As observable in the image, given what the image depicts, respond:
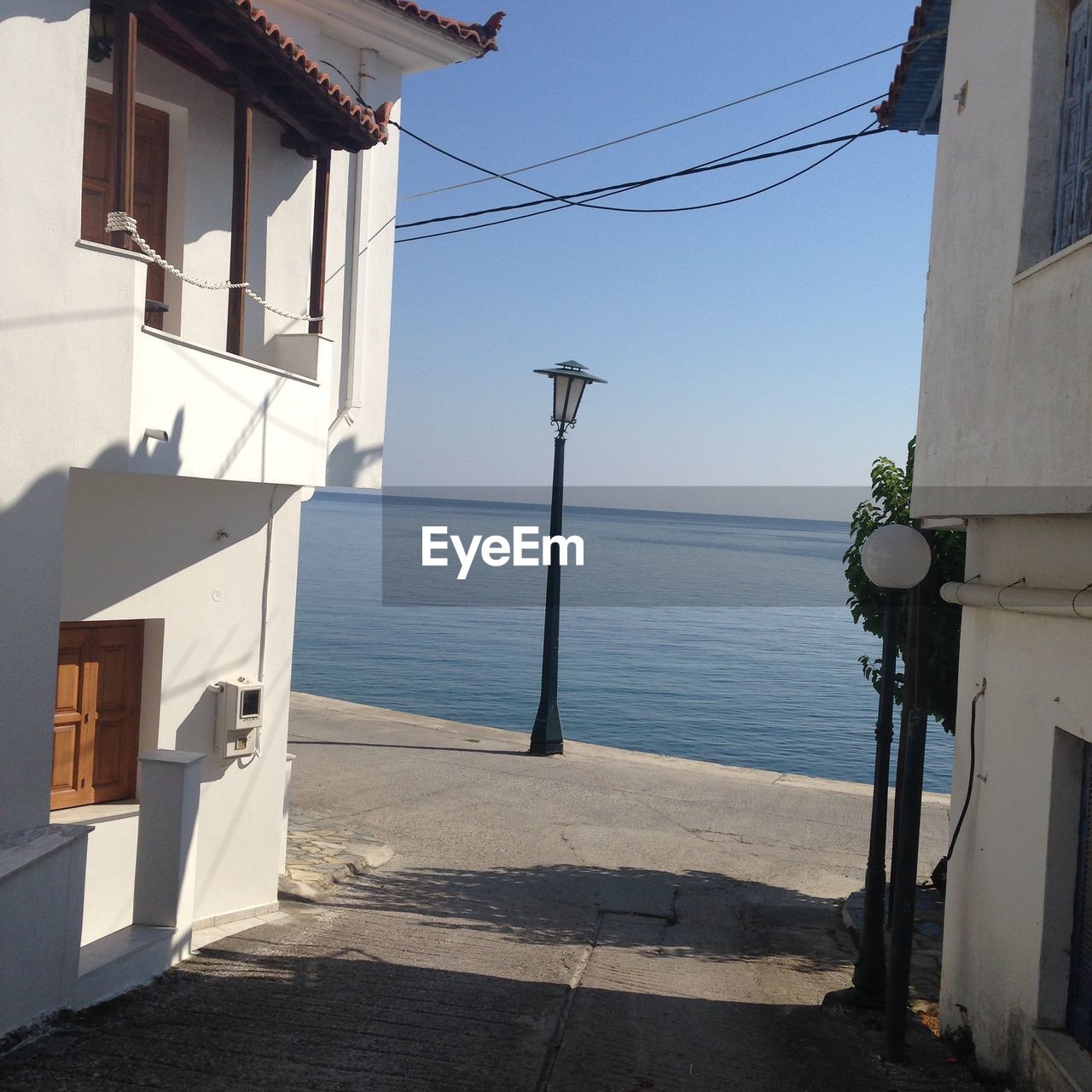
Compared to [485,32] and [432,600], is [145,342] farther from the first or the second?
[432,600]

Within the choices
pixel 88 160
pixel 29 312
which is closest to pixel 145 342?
pixel 29 312

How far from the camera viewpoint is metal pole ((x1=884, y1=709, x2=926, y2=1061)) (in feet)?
21.1

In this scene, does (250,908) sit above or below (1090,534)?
below

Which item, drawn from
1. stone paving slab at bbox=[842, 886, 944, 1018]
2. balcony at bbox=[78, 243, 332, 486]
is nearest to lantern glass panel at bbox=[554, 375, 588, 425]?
balcony at bbox=[78, 243, 332, 486]

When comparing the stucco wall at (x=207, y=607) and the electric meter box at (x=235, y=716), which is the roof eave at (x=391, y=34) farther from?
the electric meter box at (x=235, y=716)

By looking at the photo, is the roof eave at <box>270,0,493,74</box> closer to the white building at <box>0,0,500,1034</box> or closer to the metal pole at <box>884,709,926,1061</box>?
the white building at <box>0,0,500,1034</box>

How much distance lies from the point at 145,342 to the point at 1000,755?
556 centimetres

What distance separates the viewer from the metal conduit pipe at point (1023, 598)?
512cm

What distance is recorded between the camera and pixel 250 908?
31.0 feet

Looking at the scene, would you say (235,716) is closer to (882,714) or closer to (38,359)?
(38,359)

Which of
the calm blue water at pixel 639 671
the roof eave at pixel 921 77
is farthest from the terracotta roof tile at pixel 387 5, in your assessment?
the calm blue water at pixel 639 671

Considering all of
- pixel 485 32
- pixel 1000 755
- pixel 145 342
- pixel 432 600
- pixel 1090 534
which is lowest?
pixel 432 600

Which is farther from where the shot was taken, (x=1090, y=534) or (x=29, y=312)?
(x=29, y=312)

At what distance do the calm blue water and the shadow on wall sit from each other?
1609cm
